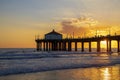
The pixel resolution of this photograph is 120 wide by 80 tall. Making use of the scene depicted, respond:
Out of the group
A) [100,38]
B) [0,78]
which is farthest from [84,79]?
[100,38]

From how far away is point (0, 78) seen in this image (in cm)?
1673

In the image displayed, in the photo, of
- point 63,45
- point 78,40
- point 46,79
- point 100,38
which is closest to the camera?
point 46,79

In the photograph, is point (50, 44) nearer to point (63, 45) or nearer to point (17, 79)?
point (63, 45)

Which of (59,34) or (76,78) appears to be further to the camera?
(59,34)

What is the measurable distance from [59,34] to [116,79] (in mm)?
73371

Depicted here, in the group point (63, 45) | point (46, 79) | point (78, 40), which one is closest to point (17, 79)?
point (46, 79)

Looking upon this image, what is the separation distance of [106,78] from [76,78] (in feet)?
6.07

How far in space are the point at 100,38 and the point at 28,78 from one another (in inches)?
2240

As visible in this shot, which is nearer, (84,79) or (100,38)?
(84,79)

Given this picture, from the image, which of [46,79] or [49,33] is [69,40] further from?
[46,79]

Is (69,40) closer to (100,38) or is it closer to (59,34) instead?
(59,34)

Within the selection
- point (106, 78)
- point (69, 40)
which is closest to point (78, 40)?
point (69, 40)

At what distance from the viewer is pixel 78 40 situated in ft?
266

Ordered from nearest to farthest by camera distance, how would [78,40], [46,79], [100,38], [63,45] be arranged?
[46,79]
[100,38]
[78,40]
[63,45]
